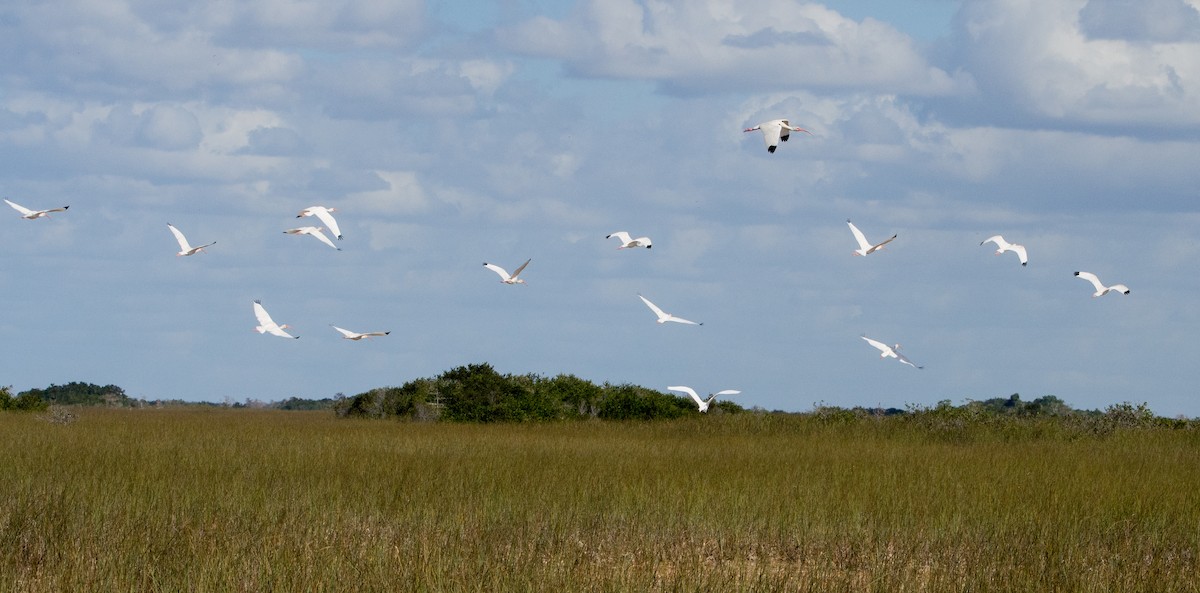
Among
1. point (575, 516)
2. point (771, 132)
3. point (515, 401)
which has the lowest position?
point (575, 516)

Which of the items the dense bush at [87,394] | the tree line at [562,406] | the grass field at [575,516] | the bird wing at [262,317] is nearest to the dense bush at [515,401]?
the tree line at [562,406]

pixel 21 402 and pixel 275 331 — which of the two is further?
pixel 21 402

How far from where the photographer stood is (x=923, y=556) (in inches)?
Answer: 428

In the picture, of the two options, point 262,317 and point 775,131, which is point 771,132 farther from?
point 262,317

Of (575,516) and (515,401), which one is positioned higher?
(515,401)

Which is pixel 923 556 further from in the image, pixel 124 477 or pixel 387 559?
pixel 124 477

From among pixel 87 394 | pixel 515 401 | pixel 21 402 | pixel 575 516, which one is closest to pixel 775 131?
pixel 575 516

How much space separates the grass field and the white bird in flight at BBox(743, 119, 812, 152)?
354 centimetres

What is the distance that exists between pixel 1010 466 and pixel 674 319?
5508 millimetres

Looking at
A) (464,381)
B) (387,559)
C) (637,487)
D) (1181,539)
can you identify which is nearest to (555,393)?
(464,381)

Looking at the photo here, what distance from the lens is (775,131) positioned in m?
12.4

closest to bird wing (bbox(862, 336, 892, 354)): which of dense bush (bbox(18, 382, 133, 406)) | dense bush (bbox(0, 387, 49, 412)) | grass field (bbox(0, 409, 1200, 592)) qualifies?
grass field (bbox(0, 409, 1200, 592))

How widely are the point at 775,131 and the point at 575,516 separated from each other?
162 inches

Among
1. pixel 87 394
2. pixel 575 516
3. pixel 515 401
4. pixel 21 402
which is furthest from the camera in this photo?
pixel 87 394
